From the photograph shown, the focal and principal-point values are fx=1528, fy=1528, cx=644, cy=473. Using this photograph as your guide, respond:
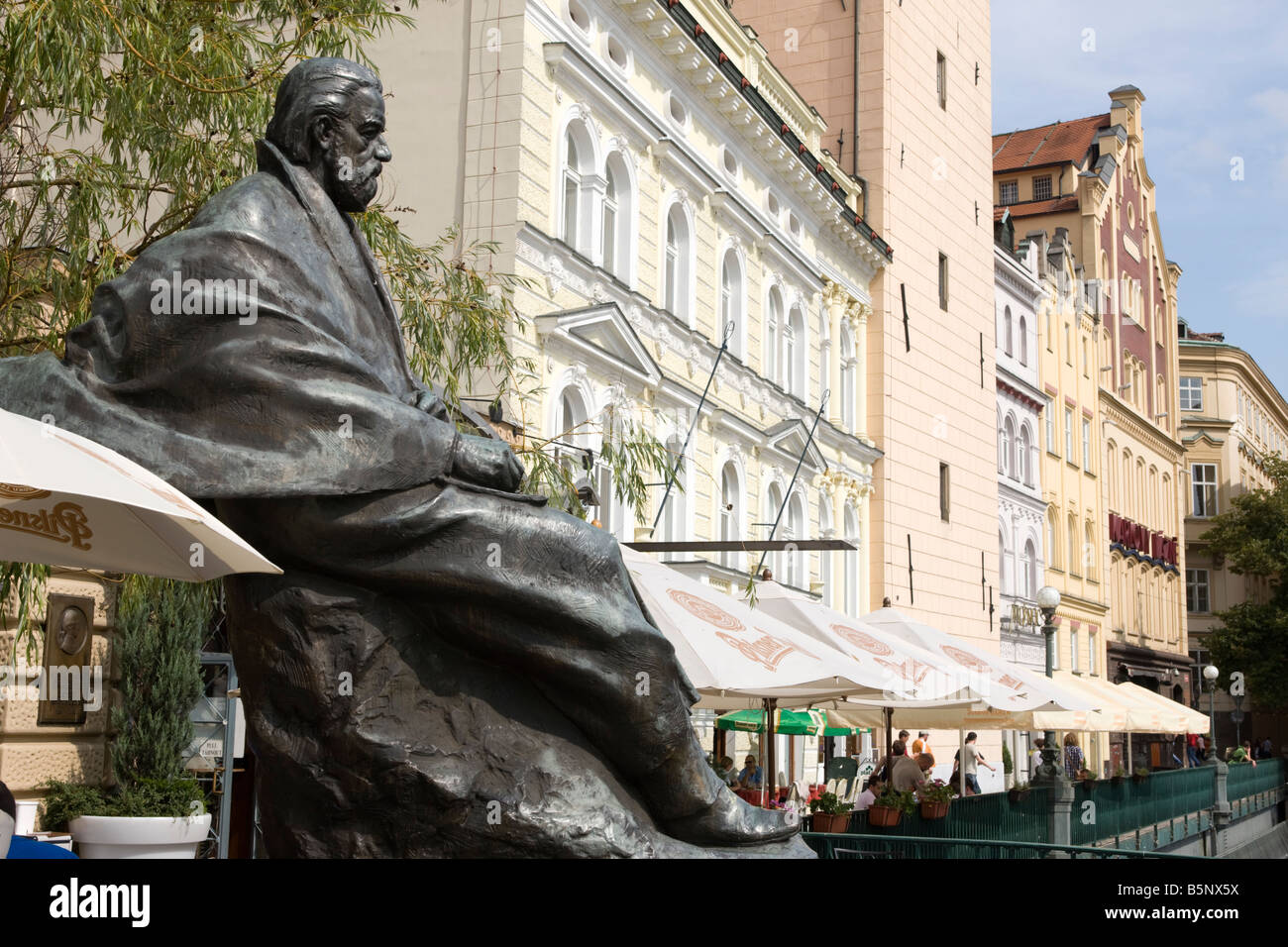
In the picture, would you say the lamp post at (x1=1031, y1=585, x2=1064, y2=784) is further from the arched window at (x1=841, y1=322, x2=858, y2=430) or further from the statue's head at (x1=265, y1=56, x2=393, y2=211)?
the statue's head at (x1=265, y1=56, x2=393, y2=211)

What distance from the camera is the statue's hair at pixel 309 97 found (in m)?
4.14

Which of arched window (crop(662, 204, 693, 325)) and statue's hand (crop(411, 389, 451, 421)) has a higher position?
arched window (crop(662, 204, 693, 325))

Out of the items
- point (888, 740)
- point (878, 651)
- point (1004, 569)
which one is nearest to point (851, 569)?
point (1004, 569)

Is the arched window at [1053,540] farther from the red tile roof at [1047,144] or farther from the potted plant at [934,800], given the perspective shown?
the potted plant at [934,800]

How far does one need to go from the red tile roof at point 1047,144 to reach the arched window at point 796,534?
34.3 meters

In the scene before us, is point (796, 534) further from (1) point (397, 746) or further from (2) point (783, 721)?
(1) point (397, 746)

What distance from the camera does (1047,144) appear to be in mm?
62719

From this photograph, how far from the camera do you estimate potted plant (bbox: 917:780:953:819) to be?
48.6ft

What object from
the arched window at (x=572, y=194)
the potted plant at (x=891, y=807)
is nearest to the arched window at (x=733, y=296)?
the arched window at (x=572, y=194)

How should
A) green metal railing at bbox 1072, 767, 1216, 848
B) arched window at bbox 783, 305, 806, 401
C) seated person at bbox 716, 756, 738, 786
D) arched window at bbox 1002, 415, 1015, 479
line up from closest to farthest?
green metal railing at bbox 1072, 767, 1216, 848, seated person at bbox 716, 756, 738, 786, arched window at bbox 783, 305, 806, 401, arched window at bbox 1002, 415, 1015, 479

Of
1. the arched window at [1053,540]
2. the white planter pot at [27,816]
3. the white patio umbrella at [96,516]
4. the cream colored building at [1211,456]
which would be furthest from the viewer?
the cream colored building at [1211,456]

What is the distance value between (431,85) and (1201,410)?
6379 centimetres

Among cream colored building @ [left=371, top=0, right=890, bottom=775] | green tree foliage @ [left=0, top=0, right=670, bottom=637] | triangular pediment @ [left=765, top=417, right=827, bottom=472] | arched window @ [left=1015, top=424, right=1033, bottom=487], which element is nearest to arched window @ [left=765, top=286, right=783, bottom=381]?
cream colored building @ [left=371, top=0, right=890, bottom=775]

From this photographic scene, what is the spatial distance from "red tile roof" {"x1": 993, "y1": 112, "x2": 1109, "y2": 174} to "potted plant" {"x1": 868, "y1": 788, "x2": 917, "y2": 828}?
4890 centimetres
